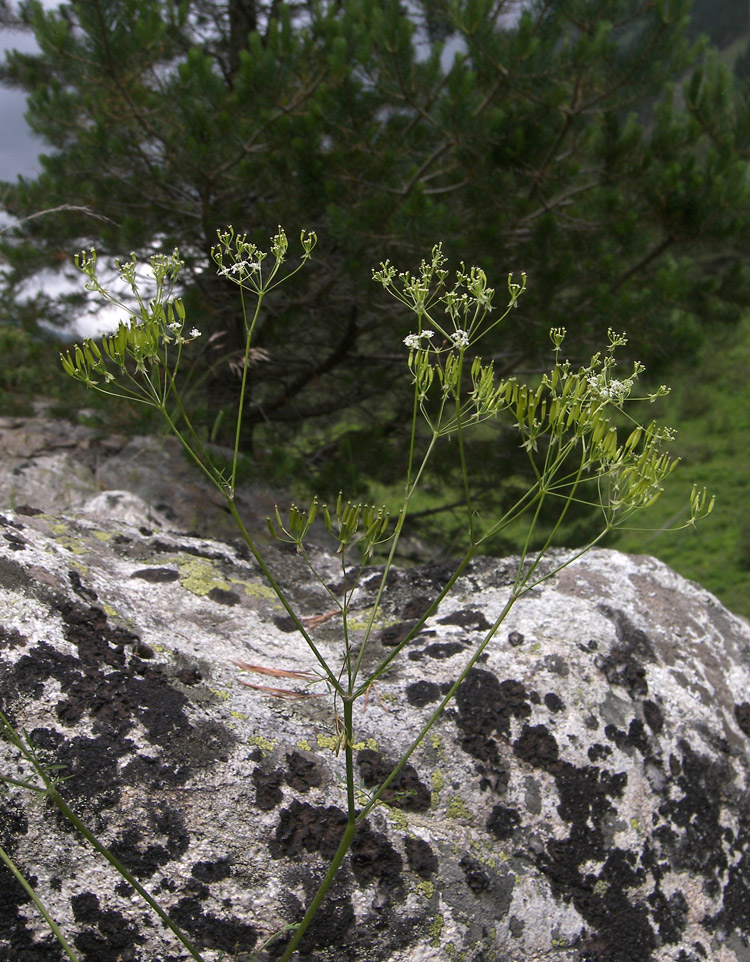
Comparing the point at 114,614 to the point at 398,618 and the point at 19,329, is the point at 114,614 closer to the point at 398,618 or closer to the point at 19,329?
the point at 398,618

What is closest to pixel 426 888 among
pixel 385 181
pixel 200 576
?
pixel 200 576

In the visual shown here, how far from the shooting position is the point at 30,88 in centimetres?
591

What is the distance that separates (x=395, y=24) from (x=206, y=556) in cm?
334

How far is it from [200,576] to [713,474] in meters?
10.6

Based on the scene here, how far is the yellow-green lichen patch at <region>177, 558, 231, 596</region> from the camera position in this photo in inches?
68.8

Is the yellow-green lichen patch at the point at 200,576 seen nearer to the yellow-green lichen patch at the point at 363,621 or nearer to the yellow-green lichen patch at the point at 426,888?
the yellow-green lichen patch at the point at 363,621

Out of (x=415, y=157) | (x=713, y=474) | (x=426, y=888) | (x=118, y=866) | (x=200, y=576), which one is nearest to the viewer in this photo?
(x=118, y=866)

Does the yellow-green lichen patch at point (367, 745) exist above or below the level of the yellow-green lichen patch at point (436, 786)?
above

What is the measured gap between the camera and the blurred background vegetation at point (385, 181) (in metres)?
3.96

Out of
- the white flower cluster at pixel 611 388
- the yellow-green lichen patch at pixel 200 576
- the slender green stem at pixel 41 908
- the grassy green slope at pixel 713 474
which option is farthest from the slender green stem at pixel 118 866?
the grassy green slope at pixel 713 474

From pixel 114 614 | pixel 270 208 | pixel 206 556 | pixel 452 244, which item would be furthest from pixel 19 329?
pixel 114 614

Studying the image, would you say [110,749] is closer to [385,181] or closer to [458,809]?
[458,809]

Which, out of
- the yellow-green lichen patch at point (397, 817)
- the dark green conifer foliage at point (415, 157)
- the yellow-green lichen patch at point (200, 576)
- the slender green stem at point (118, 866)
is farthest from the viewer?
the dark green conifer foliage at point (415, 157)

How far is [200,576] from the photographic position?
180 cm
